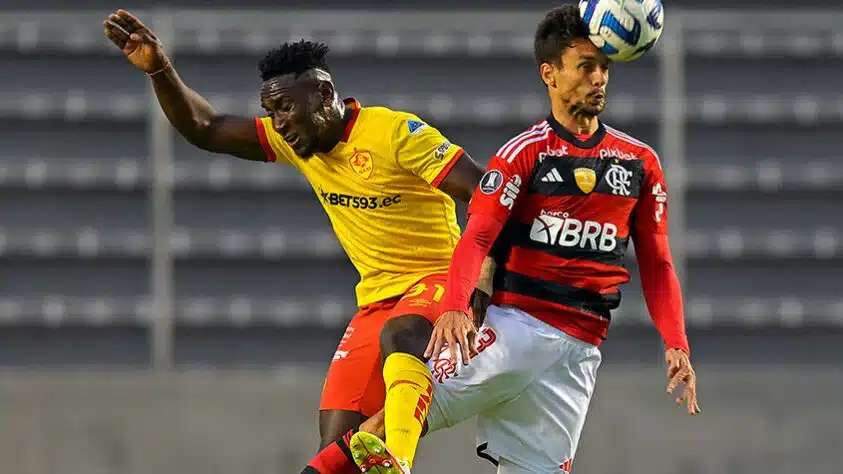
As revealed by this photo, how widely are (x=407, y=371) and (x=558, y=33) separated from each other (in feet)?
3.85

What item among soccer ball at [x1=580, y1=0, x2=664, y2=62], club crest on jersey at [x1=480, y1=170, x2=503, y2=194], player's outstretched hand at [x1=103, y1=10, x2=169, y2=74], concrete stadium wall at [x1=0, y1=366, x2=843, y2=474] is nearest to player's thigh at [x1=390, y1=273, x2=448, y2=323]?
club crest on jersey at [x1=480, y1=170, x2=503, y2=194]

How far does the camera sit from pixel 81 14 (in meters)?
10.6

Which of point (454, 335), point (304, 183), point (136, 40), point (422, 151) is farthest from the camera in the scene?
point (304, 183)

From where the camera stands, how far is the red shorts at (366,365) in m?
6.27

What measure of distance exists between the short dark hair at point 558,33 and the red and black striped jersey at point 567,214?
0.68 feet

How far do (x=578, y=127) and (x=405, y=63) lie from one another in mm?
4731

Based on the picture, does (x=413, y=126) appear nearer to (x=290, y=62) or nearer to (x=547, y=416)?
A: (x=290, y=62)

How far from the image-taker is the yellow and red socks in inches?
230

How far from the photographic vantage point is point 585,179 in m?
5.94

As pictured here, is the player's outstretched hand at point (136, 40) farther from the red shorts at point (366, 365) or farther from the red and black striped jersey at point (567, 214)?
the red and black striped jersey at point (567, 214)

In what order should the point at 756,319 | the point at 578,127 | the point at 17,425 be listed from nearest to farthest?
1. the point at 578,127
2. the point at 17,425
3. the point at 756,319

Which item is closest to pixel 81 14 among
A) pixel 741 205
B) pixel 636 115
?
pixel 636 115

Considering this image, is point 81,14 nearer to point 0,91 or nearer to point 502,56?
point 0,91

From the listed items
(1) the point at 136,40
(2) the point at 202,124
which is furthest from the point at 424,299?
(1) the point at 136,40
